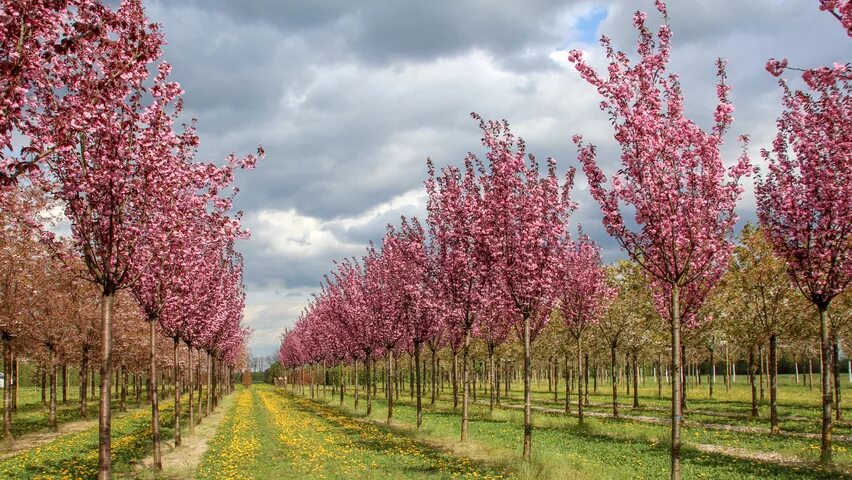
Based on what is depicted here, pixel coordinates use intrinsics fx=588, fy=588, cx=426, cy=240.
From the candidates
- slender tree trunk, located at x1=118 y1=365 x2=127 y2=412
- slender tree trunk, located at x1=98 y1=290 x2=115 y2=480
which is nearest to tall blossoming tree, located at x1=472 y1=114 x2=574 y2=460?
slender tree trunk, located at x1=98 y1=290 x2=115 y2=480

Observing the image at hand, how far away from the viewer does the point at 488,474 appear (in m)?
18.3

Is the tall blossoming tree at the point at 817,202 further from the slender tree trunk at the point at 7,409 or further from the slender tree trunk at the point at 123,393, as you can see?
the slender tree trunk at the point at 123,393

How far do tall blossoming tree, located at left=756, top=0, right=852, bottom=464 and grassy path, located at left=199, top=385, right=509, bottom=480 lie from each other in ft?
43.4

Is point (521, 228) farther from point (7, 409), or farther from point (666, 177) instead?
point (7, 409)

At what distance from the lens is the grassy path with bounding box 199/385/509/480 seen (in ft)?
63.0

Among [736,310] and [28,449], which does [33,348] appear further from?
[736,310]

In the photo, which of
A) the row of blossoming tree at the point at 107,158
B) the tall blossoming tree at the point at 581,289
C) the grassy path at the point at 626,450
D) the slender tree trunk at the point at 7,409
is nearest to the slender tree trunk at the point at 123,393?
the slender tree trunk at the point at 7,409

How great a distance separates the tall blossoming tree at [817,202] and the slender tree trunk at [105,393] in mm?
21472

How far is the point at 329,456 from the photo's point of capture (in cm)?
2291

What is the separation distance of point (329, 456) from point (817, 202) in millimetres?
20109

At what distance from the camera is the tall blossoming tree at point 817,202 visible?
19.7 m

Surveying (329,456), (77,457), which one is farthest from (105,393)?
(77,457)

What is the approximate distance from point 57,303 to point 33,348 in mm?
4526

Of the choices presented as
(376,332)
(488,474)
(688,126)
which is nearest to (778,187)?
(688,126)
